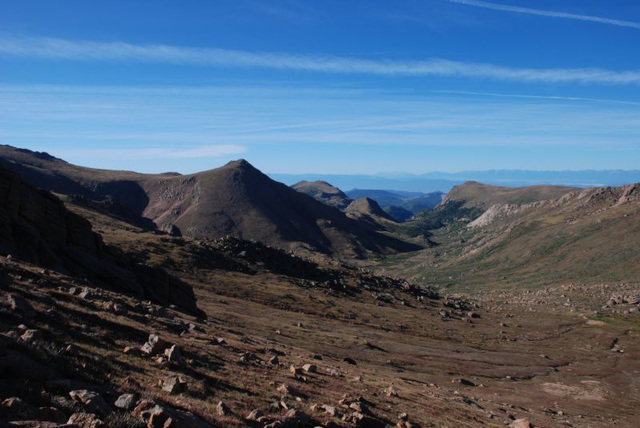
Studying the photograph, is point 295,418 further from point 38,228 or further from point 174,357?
point 38,228

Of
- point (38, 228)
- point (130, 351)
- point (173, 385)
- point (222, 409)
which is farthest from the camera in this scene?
point (38, 228)

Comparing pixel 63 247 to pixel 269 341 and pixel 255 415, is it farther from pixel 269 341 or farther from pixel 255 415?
pixel 255 415

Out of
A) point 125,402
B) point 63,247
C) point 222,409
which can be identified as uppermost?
point 63,247

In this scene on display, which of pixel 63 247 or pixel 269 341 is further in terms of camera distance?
pixel 63 247

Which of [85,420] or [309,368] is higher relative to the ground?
[85,420]

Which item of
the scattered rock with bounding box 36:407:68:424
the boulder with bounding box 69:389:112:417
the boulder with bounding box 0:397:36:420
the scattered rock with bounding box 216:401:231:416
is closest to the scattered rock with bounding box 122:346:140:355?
the scattered rock with bounding box 216:401:231:416

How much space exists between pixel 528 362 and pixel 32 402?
76.8 metres

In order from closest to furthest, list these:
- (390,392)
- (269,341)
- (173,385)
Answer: (173,385) → (390,392) → (269,341)

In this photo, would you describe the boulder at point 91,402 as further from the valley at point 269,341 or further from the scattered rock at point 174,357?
the scattered rock at point 174,357

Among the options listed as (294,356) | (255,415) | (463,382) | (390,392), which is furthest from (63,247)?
(463,382)

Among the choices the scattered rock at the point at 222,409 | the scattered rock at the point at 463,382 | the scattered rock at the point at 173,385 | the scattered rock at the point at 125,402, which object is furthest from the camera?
the scattered rock at the point at 463,382

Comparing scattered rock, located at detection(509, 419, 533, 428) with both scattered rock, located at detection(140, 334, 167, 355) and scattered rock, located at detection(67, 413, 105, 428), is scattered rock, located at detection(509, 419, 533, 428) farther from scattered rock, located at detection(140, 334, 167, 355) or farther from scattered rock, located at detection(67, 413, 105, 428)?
scattered rock, located at detection(67, 413, 105, 428)

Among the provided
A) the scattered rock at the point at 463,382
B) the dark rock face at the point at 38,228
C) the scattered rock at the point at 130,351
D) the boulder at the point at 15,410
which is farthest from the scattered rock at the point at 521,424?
the dark rock face at the point at 38,228

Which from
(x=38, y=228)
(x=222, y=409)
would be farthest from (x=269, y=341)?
(x=222, y=409)
